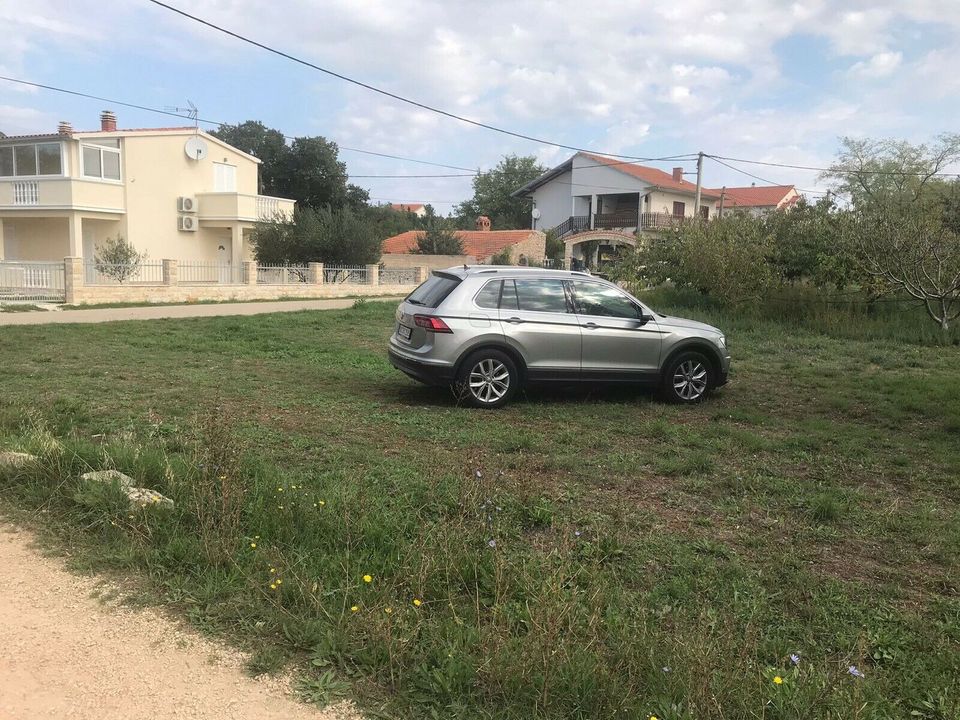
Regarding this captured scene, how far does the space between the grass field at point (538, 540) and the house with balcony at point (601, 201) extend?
142 feet

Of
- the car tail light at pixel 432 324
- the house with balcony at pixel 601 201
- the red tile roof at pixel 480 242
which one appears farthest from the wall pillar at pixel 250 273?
the house with balcony at pixel 601 201

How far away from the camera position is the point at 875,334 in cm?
1595

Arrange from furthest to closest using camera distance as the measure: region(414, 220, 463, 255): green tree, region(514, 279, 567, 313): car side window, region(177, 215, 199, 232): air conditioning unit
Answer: region(414, 220, 463, 255): green tree, region(177, 215, 199, 232): air conditioning unit, region(514, 279, 567, 313): car side window

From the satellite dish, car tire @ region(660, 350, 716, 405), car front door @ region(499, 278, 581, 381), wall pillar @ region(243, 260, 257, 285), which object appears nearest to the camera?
car front door @ region(499, 278, 581, 381)

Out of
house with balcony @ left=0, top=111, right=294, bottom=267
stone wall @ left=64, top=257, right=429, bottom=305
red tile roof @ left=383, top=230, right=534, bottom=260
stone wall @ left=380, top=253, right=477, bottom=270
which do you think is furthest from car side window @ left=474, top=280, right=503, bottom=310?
red tile roof @ left=383, top=230, right=534, bottom=260

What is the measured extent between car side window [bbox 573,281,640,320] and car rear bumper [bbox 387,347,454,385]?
1756 mm

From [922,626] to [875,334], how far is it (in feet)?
46.3

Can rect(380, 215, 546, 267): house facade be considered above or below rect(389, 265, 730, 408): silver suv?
above

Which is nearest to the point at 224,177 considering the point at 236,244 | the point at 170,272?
the point at 236,244

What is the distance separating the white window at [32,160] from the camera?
28969mm

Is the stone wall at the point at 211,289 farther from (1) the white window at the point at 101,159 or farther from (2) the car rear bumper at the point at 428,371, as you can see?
(2) the car rear bumper at the point at 428,371

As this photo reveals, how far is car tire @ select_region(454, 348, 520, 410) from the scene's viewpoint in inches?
320

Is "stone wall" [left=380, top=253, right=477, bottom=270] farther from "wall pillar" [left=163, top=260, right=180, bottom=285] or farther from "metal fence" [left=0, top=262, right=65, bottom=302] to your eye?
"metal fence" [left=0, top=262, right=65, bottom=302]

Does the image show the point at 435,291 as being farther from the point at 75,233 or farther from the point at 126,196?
the point at 126,196
